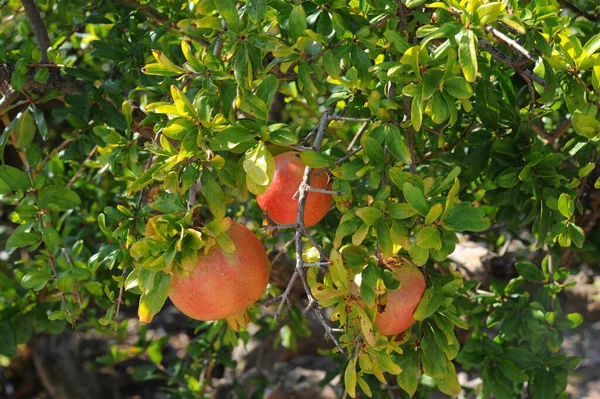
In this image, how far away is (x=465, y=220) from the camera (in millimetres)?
1149

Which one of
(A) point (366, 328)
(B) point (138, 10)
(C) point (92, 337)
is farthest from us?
(C) point (92, 337)

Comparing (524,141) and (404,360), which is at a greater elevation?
(524,141)

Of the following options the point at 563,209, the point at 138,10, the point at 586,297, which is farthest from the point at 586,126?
the point at 586,297

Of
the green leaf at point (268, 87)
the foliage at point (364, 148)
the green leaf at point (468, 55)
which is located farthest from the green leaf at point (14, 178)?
the green leaf at point (468, 55)

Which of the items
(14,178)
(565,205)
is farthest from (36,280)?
(565,205)

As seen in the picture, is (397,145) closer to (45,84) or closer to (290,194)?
(290,194)

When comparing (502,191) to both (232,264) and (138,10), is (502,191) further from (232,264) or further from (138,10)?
(138,10)

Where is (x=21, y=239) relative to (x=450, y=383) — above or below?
above

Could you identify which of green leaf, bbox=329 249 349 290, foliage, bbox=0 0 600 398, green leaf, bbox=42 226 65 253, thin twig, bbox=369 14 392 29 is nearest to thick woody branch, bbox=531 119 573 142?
foliage, bbox=0 0 600 398

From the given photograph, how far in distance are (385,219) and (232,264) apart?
29cm

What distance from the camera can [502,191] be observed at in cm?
170

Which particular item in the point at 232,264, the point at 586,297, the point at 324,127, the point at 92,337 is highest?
the point at 324,127

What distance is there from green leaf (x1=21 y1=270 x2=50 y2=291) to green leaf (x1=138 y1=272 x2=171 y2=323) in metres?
0.45

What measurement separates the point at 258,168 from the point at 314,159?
5.0 inches
